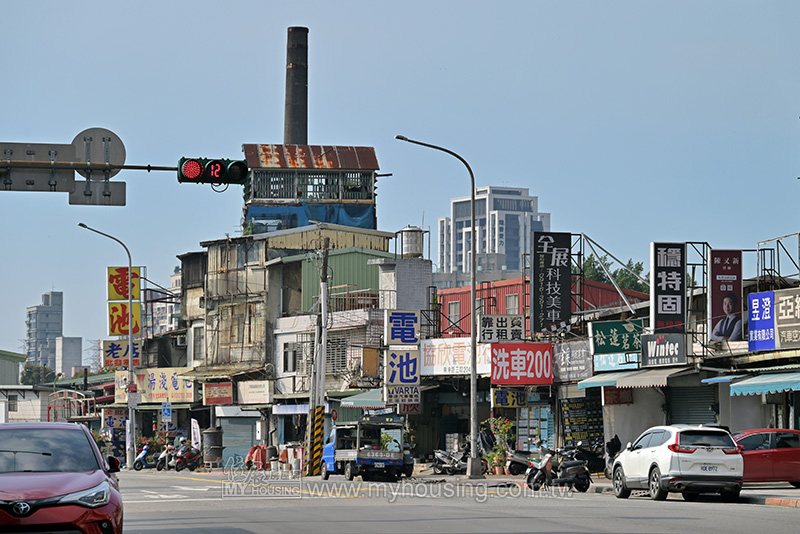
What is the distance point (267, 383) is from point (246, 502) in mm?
34101

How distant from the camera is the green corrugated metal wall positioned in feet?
185

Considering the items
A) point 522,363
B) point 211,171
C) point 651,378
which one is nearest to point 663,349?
point 651,378

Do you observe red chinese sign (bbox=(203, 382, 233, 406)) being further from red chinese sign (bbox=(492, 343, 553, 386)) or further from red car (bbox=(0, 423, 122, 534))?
red car (bbox=(0, 423, 122, 534))

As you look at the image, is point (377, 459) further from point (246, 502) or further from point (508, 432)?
point (246, 502)

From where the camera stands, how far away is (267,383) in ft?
184

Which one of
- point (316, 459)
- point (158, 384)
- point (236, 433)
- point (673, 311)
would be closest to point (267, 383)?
point (236, 433)

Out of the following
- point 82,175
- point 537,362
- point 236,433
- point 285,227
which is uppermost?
point 285,227

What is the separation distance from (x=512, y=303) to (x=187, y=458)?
1668 centimetres

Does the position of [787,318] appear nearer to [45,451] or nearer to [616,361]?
[616,361]

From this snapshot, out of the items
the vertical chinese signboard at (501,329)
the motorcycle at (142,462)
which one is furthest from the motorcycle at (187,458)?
the vertical chinese signboard at (501,329)

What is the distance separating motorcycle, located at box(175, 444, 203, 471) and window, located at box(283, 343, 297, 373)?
20.2 ft

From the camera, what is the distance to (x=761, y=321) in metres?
27.9

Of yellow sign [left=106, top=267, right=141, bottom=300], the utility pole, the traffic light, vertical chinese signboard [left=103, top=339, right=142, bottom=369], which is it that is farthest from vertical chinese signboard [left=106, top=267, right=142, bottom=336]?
the traffic light

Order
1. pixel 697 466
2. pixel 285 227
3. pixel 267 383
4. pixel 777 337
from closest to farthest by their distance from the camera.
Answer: pixel 697 466, pixel 777 337, pixel 267 383, pixel 285 227
